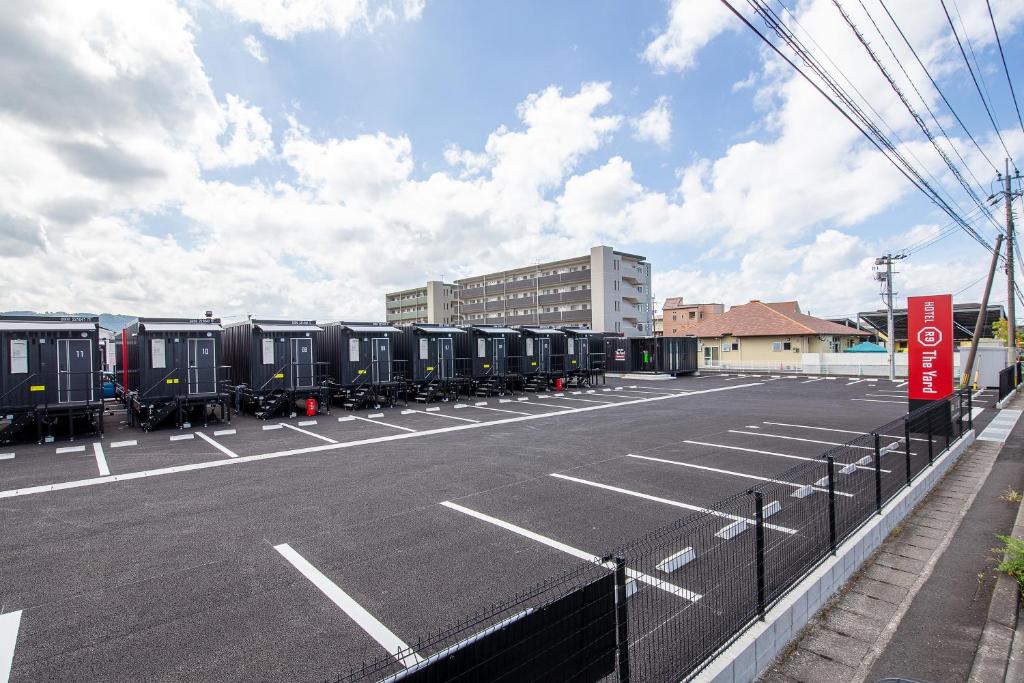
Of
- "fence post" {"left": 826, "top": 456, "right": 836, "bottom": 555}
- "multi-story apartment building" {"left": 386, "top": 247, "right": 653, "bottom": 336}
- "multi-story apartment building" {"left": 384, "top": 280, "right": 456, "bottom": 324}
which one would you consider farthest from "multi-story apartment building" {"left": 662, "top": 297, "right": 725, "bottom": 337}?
"fence post" {"left": 826, "top": 456, "right": 836, "bottom": 555}

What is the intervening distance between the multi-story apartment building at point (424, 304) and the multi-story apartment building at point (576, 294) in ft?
14.4

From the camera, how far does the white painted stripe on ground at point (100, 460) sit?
8.46 m

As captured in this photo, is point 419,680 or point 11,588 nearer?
point 419,680

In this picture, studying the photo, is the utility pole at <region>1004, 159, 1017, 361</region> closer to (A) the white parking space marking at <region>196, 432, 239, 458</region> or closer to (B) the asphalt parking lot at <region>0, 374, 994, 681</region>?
(B) the asphalt parking lot at <region>0, 374, 994, 681</region>

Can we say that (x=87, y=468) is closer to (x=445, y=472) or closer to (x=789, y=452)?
(x=445, y=472)

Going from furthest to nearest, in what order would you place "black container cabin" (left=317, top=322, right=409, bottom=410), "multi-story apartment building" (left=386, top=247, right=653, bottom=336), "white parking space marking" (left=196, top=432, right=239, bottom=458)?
"multi-story apartment building" (left=386, top=247, right=653, bottom=336) < "black container cabin" (left=317, top=322, right=409, bottom=410) < "white parking space marking" (left=196, top=432, right=239, bottom=458)

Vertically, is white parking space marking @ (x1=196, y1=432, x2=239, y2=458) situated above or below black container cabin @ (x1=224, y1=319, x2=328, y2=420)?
below

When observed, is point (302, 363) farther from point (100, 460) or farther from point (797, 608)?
point (797, 608)

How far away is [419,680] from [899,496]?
22.9ft

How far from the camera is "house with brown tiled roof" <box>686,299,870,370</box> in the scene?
35062 mm

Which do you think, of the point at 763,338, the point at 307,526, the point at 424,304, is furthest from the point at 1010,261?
the point at 424,304

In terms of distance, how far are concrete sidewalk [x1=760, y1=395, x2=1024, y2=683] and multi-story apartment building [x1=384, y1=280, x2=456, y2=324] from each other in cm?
5764

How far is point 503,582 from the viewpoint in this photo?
4387 millimetres

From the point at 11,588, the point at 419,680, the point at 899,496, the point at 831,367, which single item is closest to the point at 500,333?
the point at 899,496
